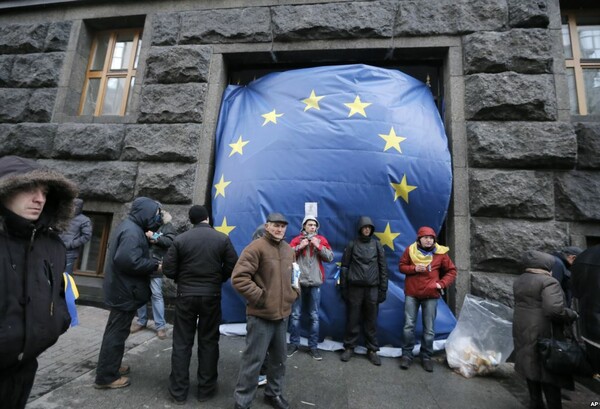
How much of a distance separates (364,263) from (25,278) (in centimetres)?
350

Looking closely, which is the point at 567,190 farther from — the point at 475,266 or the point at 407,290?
the point at 407,290

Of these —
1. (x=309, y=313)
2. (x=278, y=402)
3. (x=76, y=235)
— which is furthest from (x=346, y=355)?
(x=76, y=235)

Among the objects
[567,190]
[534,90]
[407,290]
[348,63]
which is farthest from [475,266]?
[348,63]

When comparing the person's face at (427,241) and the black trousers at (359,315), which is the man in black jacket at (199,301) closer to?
the black trousers at (359,315)

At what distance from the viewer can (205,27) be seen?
235 inches

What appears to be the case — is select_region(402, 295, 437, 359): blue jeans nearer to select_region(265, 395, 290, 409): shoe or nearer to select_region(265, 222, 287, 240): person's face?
select_region(265, 395, 290, 409): shoe

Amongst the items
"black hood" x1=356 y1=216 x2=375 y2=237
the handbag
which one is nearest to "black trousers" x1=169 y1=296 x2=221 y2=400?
"black hood" x1=356 y1=216 x2=375 y2=237

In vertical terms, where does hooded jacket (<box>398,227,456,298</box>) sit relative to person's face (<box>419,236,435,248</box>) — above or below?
below

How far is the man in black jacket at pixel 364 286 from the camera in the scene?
4.22 metres

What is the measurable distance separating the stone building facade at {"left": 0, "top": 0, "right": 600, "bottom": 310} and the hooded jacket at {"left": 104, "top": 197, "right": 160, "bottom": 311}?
1.91 metres

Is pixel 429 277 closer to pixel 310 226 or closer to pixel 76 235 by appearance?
pixel 310 226

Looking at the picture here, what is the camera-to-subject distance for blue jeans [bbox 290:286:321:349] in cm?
427

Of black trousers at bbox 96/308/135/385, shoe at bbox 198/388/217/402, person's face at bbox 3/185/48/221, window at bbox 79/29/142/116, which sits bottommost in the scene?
shoe at bbox 198/388/217/402

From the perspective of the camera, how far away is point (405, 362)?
156 inches
